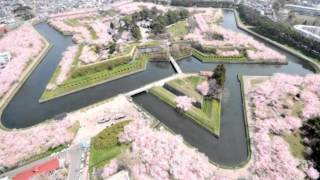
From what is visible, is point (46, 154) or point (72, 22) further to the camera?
point (72, 22)

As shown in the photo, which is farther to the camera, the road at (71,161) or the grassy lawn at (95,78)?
the grassy lawn at (95,78)

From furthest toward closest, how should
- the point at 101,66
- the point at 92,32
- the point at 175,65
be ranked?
the point at 92,32
the point at 175,65
the point at 101,66

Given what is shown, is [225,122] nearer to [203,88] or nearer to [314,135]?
[203,88]

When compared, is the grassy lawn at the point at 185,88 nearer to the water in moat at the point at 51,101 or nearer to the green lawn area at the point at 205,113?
the green lawn area at the point at 205,113

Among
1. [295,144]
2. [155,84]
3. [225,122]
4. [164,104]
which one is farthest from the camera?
[155,84]

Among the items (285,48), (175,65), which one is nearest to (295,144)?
(175,65)

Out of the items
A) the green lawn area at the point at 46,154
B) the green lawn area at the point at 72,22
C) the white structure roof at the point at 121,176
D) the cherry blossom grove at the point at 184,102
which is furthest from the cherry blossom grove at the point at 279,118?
the green lawn area at the point at 72,22
